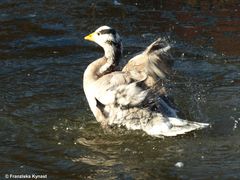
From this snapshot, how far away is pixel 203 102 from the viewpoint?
1064 cm

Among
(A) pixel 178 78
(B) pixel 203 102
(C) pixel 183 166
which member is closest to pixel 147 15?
(A) pixel 178 78

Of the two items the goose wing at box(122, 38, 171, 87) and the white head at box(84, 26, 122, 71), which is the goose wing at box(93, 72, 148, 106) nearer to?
the goose wing at box(122, 38, 171, 87)

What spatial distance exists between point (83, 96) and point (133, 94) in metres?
1.95

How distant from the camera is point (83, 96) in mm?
11062

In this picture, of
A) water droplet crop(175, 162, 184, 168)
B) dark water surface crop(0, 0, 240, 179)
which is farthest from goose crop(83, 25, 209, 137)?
water droplet crop(175, 162, 184, 168)

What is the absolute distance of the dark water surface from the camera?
28.1ft

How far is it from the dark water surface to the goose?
7.5 inches

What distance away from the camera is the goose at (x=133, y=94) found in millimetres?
9297

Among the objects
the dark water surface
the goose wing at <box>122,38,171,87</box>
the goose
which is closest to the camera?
the dark water surface

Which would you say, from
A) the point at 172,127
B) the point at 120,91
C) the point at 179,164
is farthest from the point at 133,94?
the point at 179,164

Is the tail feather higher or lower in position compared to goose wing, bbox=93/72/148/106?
lower

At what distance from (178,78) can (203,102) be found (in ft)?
3.59

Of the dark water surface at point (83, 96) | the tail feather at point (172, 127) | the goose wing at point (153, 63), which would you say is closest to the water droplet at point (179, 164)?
the dark water surface at point (83, 96)

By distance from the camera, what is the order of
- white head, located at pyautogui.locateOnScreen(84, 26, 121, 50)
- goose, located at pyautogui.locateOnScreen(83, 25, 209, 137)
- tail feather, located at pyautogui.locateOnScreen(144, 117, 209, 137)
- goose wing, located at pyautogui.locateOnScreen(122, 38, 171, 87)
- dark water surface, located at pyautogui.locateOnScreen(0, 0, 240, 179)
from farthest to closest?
white head, located at pyautogui.locateOnScreen(84, 26, 121, 50)
goose wing, located at pyautogui.locateOnScreen(122, 38, 171, 87)
goose, located at pyautogui.locateOnScreen(83, 25, 209, 137)
tail feather, located at pyautogui.locateOnScreen(144, 117, 209, 137)
dark water surface, located at pyautogui.locateOnScreen(0, 0, 240, 179)
